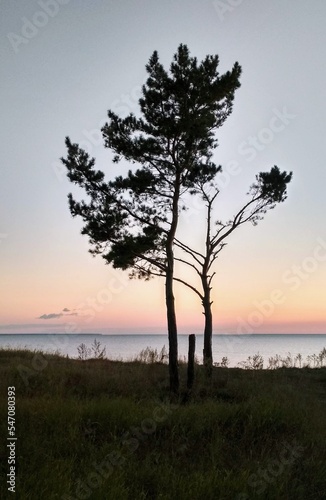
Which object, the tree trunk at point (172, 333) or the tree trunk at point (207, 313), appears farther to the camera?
the tree trunk at point (207, 313)

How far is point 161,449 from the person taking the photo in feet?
23.5

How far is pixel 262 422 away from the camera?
27.6 ft

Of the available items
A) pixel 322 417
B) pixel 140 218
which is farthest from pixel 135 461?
pixel 140 218

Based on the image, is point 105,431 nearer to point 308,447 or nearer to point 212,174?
point 308,447

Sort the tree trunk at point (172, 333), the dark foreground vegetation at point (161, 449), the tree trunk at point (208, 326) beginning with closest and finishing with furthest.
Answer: the dark foreground vegetation at point (161, 449) < the tree trunk at point (172, 333) < the tree trunk at point (208, 326)

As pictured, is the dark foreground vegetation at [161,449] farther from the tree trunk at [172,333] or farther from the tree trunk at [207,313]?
the tree trunk at [207,313]

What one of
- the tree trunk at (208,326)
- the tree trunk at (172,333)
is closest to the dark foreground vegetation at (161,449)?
the tree trunk at (172,333)

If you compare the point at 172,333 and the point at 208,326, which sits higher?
the point at 172,333

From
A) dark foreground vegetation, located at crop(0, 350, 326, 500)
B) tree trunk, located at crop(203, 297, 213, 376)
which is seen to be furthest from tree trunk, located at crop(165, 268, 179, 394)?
tree trunk, located at crop(203, 297, 213, 376)

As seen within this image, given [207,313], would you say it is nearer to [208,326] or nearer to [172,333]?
[208,326]

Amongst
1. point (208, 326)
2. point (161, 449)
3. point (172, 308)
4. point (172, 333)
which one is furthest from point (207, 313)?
point (161, 449)

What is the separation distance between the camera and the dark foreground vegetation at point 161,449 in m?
5.70

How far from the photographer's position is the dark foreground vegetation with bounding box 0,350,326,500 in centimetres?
570

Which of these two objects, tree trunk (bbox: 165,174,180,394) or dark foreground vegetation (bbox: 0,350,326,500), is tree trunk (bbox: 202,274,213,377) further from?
dark foreground vegetation (bbox: 0,350,326,500)
